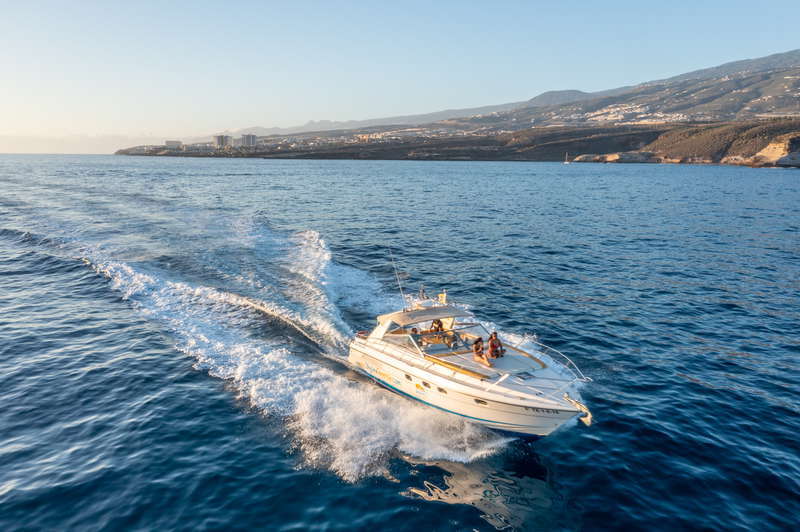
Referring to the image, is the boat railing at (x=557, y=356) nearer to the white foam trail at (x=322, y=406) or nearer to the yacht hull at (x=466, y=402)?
the yacht hull at (x=466, y=402)

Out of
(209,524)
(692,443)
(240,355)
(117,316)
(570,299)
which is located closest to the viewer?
(209,524)

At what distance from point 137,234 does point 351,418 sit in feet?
114

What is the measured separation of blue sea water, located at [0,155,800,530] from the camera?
11211 mm

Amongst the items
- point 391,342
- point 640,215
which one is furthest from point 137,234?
point 640,215

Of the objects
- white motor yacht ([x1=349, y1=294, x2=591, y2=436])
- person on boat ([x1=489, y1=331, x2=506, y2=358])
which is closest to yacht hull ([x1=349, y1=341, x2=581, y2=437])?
white motor yacht ([x1=349, y1=294, x2=591, y2=436])

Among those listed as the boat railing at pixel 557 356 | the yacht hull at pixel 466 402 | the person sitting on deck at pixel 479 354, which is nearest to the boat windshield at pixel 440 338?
the person sitting on deck at pixel 479 354

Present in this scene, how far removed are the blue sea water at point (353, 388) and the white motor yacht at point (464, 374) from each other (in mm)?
854

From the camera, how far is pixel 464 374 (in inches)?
562

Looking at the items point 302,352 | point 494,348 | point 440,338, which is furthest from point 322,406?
point 494,348

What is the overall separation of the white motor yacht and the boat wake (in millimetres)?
839

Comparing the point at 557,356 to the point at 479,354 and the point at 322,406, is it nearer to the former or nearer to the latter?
the point at 479,354

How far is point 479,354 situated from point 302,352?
8.18 m

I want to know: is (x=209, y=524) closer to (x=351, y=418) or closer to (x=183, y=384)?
(x=351, y=418)

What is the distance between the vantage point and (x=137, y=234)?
39375 millimetres
